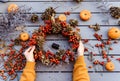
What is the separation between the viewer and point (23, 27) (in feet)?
8.59

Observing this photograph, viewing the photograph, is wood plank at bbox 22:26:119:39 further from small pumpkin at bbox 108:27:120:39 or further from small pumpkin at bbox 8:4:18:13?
small pumpkin at bbox 8:4:18:13

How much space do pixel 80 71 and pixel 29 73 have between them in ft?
1.32

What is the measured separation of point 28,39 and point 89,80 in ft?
2.07

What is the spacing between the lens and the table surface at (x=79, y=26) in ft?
8.20

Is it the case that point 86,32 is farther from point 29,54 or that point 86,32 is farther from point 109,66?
point 29,54

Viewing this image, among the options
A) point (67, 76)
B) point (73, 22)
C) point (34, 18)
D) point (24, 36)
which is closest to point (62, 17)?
point (73, 22)

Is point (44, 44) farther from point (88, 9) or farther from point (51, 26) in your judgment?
point (88, 9)

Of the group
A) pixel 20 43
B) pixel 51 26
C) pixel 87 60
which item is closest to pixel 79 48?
pixel 87 60

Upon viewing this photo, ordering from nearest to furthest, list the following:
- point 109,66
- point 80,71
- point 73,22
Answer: point 80,71 → point 109,66 → point 73,22

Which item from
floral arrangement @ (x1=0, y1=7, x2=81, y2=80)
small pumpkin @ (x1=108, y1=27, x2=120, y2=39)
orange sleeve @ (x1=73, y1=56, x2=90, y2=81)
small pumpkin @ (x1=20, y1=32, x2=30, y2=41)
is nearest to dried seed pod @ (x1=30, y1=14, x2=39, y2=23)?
floral arrangement @ (x1=0, y1=7, x2=81, y2=80)

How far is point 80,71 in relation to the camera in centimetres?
236

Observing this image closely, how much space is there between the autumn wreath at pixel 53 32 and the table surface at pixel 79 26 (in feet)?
0.25

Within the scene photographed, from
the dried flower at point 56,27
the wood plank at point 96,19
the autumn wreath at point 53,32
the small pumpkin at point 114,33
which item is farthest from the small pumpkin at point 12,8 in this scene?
the small pumpkin at point 114,33

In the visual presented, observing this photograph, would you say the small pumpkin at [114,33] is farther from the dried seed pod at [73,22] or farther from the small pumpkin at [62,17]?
the small pumpkin at [62,17]
